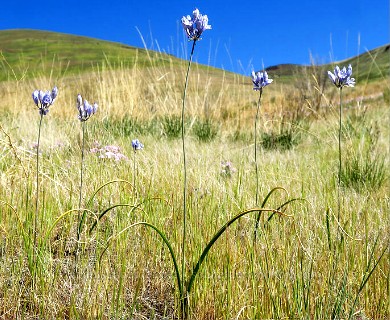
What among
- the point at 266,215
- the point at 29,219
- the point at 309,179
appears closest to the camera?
the point at 29,219

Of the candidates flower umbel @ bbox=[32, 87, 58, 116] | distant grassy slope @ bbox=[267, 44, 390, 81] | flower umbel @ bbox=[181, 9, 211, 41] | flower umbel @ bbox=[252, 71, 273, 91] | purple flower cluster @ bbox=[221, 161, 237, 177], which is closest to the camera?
flower umbel @ bbox=[181, 9, 211, 41]

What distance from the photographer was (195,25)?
123 centimetres

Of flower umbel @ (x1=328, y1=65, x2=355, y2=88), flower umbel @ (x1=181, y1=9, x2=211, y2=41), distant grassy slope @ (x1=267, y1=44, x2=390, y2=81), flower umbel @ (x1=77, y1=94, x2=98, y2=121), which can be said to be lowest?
flower umbel @ (x1=77, y1=94, x2=98, y2=121)

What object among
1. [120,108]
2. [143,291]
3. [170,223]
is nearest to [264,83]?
[170,223]

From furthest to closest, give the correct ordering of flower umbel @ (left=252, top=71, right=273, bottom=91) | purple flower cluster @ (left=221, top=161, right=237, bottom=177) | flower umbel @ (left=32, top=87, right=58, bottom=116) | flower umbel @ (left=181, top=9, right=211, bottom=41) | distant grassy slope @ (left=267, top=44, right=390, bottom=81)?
distant grassy slope @ (left=267, top=44, right=390, bottom=81) → purple flower cluster @ (left=221, top=161, right=237, bottom=177) → flower umbel @ (left=252, top=71, right=273, bottom=91) → flower umbel @ (left=32, top=87, right=58, bottom=116) → flower umbel @ (left=181, top=9, right=211, bottom=41)

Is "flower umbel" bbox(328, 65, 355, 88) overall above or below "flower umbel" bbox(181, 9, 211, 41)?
below

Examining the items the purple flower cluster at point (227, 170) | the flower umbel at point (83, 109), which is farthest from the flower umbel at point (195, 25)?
the purple flower cluster at point (227, 170)

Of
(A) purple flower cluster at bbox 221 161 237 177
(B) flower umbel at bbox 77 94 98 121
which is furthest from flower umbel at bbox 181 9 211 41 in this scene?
(A) purple flower cluster at bbox 221 161 237 177

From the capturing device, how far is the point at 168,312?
1496 millimetres

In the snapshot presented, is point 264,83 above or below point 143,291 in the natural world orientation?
above

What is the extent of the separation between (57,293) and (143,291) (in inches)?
11.8

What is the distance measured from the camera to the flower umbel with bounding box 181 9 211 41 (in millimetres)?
1224

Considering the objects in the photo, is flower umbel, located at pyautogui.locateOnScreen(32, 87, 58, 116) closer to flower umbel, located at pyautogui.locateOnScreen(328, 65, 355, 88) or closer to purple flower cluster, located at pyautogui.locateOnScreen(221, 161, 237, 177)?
flower umbel, located at pyautogui.locateOnScreen(328, 65, 355, 88)

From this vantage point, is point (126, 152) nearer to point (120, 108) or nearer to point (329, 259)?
point (329, 259)
